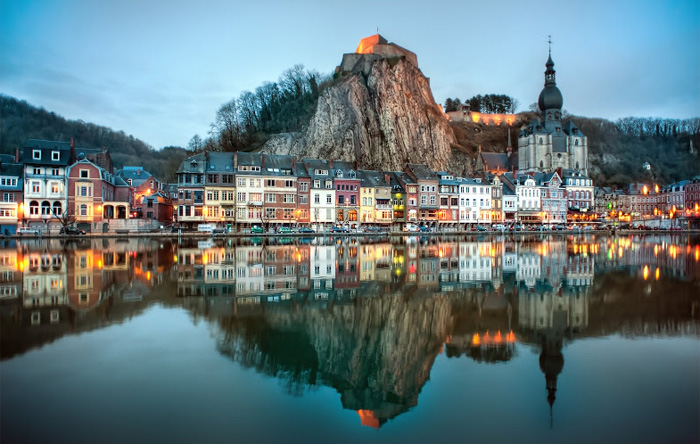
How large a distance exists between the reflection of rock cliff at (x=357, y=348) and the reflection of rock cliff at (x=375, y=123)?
207 feet

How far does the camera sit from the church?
99.3 meters

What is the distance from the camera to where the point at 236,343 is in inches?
405

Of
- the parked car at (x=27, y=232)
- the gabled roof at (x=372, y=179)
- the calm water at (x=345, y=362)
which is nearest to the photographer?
the calm water at (x=345, y=362)

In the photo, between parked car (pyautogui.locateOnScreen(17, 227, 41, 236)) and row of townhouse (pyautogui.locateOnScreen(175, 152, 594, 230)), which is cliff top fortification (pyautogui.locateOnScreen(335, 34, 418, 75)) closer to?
row of townhouse (pyautogui.locateOnScreen(175, 152, 594, 230))

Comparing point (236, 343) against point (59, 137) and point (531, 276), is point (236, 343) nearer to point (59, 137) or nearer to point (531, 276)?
point (531, 276)

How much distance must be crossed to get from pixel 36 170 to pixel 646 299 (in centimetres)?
6117

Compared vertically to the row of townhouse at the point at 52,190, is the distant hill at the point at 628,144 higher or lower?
higher

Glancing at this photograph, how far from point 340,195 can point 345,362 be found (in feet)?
186

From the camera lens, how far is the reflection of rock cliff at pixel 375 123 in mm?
78000

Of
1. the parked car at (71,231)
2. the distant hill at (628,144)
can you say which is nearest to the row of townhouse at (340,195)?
the parked car at (71,231)

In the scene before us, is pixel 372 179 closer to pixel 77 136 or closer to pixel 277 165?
pixel 277 165

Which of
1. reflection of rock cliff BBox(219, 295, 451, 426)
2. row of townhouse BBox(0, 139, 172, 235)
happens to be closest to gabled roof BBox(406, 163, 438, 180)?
row of townhouse BBox(0, 139, 172, 235)

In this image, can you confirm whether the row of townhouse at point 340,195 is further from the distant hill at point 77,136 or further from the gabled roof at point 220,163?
the distant hill at point 77,136

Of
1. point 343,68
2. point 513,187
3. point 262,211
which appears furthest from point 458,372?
point 343,68
